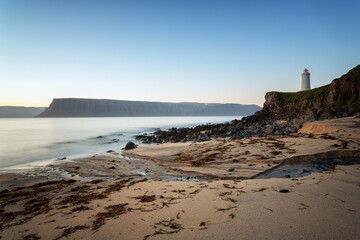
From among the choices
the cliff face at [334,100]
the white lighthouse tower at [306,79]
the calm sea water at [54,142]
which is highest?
the white lighthouse tower at [306,79]

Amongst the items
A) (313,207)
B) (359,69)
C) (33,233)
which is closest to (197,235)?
(313,207)

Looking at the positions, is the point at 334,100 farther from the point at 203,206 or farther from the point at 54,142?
the point at 54,142

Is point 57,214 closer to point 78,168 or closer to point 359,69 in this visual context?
point 78,168

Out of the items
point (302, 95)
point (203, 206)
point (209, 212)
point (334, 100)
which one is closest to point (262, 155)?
point (203, 206)

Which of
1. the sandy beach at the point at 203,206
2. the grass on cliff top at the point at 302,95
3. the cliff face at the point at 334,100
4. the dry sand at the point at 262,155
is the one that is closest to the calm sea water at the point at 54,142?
the sandy beach at the point at 203,206

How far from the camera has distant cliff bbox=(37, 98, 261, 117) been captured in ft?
422

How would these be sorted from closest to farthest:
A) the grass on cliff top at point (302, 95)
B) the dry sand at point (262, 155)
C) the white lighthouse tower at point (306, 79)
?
the dry sand at point (262, 155)
the grass on cliff top at point (302, 95)
the white lighthouse tower at point (306, 79)

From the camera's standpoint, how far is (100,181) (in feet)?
15.1

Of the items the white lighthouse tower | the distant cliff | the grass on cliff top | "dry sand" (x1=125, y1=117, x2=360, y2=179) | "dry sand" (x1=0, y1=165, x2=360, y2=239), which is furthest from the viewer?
the distant cliff

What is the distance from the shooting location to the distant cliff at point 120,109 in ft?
422

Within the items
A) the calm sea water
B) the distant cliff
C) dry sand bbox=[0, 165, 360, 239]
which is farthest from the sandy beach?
the distant cliff

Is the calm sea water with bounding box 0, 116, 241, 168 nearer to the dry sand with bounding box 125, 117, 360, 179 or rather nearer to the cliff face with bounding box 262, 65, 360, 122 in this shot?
the dry sand with bounding box 125, 117, 360, 179

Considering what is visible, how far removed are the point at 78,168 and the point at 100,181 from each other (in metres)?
2.25

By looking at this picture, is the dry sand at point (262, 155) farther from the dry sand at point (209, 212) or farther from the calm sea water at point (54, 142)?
the calm sea water at point (54, 142)
